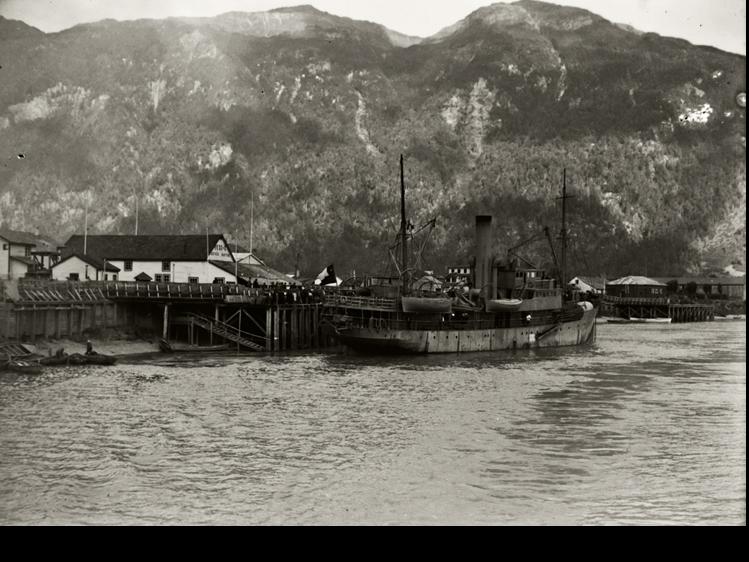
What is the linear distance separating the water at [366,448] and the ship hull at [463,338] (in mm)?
13487

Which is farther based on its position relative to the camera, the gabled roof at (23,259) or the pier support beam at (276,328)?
the gabled roof at (23,259)

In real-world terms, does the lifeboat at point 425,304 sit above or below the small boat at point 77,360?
above

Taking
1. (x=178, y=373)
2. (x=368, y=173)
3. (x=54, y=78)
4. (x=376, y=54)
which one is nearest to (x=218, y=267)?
(x=178, y=373)

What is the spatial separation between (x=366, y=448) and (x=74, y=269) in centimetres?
5422

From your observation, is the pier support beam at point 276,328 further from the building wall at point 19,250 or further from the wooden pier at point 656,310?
the wooden pier at point 656,310

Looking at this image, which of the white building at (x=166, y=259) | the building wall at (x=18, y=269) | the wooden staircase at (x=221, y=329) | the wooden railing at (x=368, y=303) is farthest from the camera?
the white building at (x=166, y=259)

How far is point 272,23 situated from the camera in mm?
84938

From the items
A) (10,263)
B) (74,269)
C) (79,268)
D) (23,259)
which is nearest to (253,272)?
(79,268)

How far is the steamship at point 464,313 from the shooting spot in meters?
59.0

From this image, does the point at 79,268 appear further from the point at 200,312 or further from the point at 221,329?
the point at 221,329

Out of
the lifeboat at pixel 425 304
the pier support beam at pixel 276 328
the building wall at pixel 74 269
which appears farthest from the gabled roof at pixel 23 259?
the lifeboat at pixel 425 304

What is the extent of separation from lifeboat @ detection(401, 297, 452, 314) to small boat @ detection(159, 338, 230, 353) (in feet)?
46.1

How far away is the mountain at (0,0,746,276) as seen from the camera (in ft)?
490

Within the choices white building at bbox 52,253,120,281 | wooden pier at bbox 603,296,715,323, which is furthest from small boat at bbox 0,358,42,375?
wooden pier at bbox 603,296,715,323
